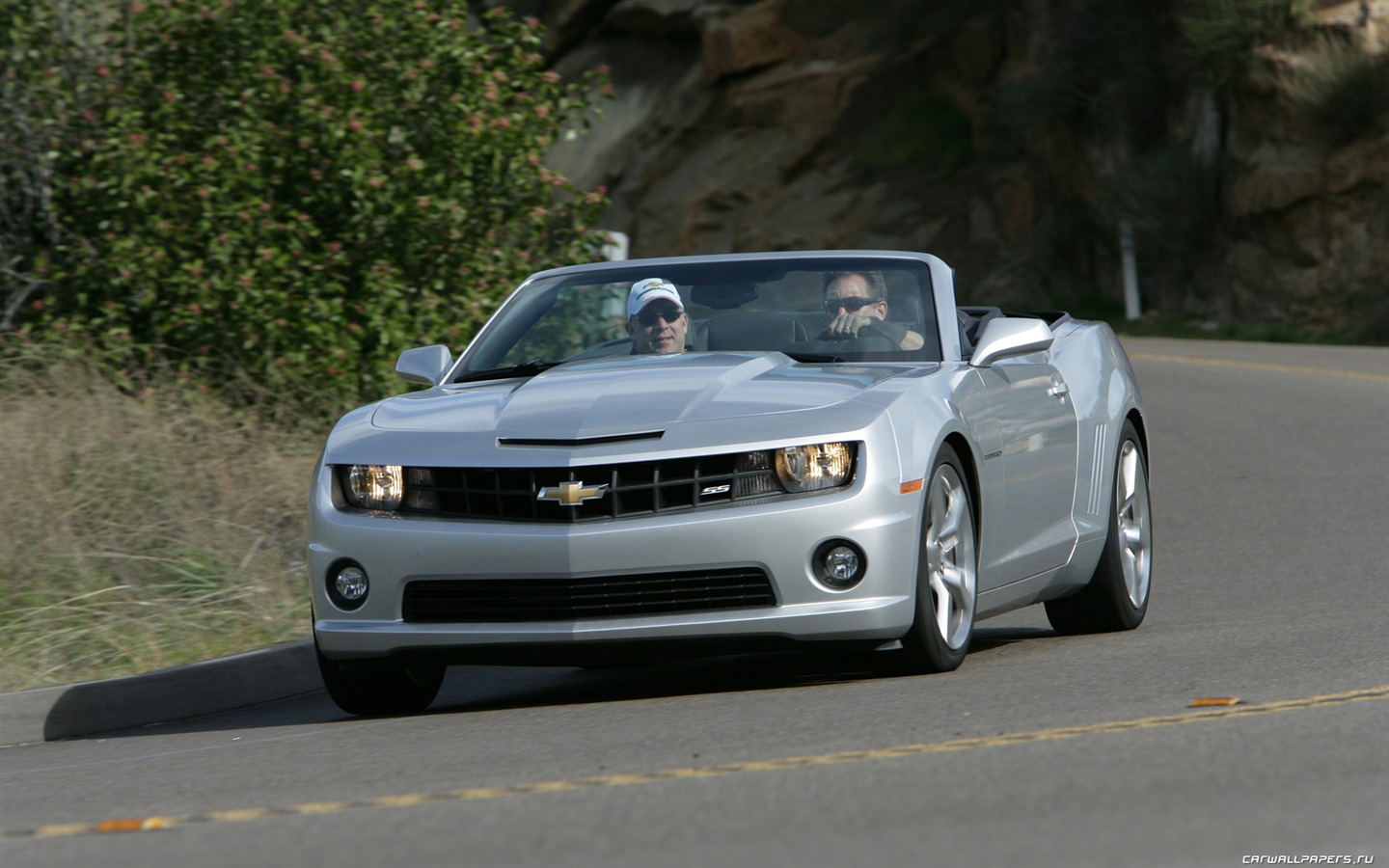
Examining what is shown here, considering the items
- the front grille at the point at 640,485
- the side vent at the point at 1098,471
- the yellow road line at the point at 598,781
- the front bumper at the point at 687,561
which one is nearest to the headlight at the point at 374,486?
the front bumper at the point at 687,561

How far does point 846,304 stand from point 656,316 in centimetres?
69

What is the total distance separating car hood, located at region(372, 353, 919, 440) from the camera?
21.0ft

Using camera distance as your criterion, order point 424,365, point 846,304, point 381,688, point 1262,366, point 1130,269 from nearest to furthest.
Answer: point 381,688 → point 846,304 → point 424,365 → point 1262,366 → point 1130,269

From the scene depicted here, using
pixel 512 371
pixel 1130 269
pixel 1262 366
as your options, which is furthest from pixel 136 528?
pixel 1130 269

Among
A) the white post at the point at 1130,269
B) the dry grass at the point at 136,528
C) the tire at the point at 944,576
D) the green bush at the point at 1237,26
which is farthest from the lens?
the white post at the point at 1130,269

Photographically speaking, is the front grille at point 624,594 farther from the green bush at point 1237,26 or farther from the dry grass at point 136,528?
the green bush at point 1237,26

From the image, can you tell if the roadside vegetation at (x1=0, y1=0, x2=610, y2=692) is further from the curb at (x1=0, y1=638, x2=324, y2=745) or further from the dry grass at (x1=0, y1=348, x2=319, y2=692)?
the curb at (x1=0, y1=638, x2=324, y2=745)

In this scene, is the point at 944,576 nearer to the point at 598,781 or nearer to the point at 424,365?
the point at 598,781

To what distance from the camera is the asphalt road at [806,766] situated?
425 centimetres

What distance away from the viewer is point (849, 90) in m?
37.1

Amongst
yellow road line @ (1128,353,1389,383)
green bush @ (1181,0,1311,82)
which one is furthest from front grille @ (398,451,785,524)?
green bush @ (1181,0,1311,82)

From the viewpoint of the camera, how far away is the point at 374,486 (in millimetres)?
6582

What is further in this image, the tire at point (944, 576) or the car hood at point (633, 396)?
the tire at point (944, 576)

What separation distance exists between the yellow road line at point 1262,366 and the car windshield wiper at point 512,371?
515 inches
